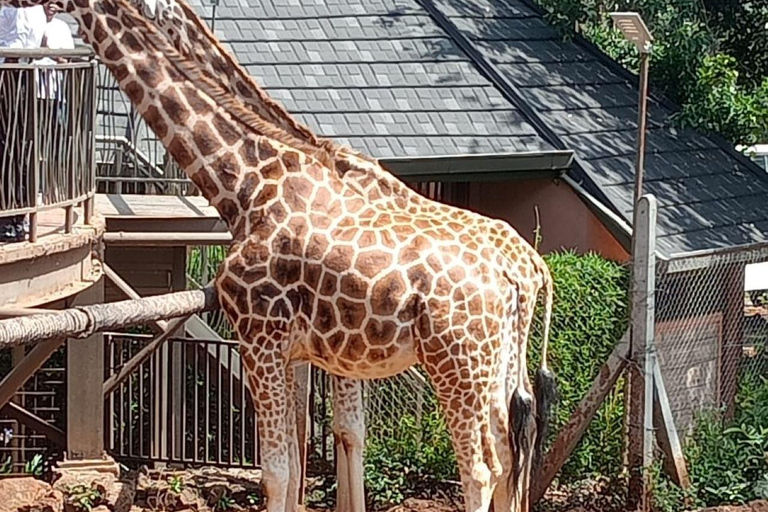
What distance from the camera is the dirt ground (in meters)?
9.28

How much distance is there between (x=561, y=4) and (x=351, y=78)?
2.52m

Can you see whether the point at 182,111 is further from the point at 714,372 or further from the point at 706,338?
the point at 714,372

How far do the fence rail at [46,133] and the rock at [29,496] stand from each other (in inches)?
78.6

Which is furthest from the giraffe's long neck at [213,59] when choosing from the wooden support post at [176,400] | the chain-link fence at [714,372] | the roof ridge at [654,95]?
the roof ridge at [654,95]

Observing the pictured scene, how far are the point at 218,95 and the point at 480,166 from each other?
17.3 ft

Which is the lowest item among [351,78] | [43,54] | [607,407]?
[607,407]

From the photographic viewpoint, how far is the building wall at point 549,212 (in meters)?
11.9

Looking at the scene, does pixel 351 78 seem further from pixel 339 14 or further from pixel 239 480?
pixel 239 480

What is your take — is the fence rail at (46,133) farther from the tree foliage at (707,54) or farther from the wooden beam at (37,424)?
the tree foliage at (707,54)

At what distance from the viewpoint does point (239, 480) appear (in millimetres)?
9953

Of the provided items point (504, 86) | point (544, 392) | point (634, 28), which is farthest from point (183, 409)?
point (504, 86)

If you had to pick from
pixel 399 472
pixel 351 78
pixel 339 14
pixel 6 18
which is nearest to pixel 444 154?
pixel 351 78

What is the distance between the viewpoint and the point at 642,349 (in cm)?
911

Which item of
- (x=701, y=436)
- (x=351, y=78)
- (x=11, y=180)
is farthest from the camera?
(x=351, y=78)
